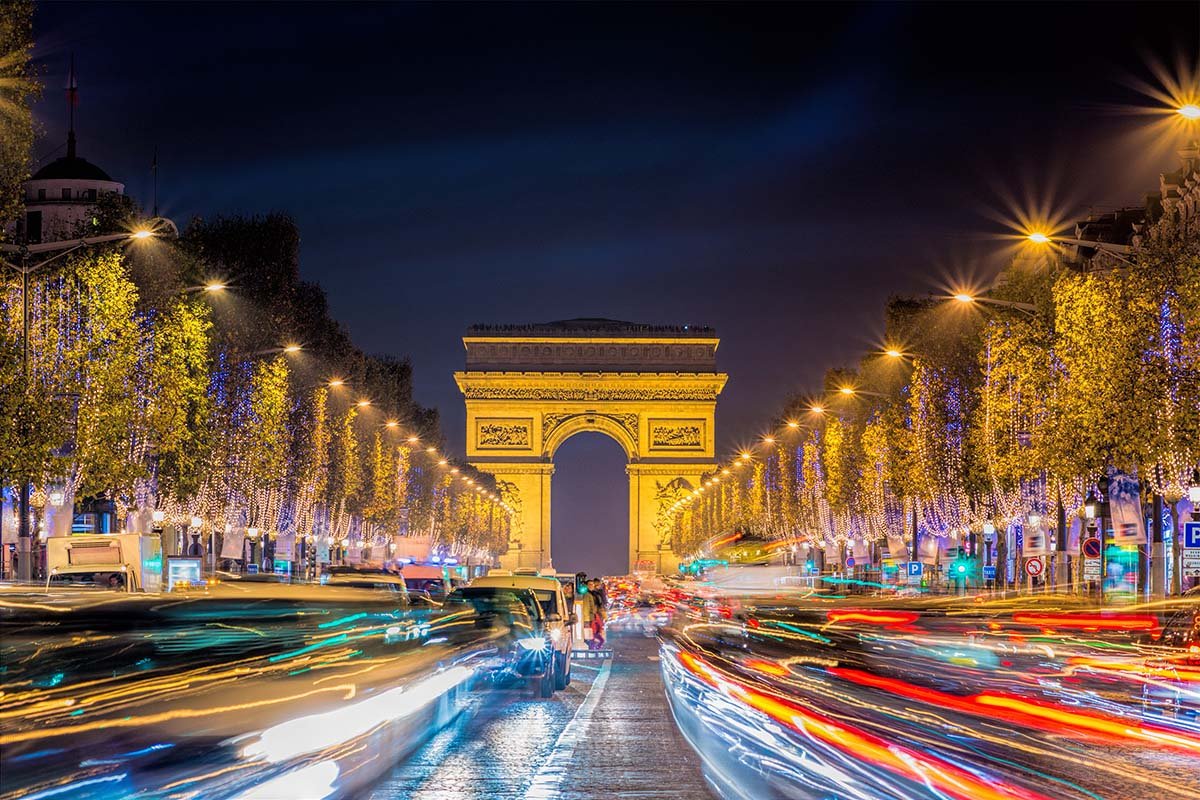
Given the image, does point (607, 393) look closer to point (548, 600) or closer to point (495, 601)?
point (548, 600)

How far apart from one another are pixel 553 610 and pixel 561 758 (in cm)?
1090

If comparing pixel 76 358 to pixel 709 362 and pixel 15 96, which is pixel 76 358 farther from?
pixel 709 362

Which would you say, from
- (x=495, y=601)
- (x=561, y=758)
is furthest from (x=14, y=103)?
(x=561, y=758)

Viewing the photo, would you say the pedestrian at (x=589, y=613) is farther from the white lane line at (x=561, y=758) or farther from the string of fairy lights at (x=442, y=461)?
the white lane line at (x=561, y=758)

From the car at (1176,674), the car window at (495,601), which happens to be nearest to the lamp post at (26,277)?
the car window at (495,601)

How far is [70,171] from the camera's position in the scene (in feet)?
383

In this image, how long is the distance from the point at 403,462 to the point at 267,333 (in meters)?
36.5

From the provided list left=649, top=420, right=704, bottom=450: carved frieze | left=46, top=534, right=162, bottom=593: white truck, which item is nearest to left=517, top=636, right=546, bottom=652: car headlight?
left=46, top=534, right=162, bottom=593: white truck

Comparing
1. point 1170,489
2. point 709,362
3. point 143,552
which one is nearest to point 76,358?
point 143,552

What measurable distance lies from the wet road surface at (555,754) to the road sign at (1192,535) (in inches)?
407

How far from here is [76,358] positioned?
1708 inches

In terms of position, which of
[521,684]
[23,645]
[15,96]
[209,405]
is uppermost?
[15,96]

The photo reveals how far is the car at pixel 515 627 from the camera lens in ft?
81.9

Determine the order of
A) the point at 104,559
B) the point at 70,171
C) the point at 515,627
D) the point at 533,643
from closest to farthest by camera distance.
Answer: the point at 515,627 < the point at 533,643 < the point at 104,559 < the point at 70,171
